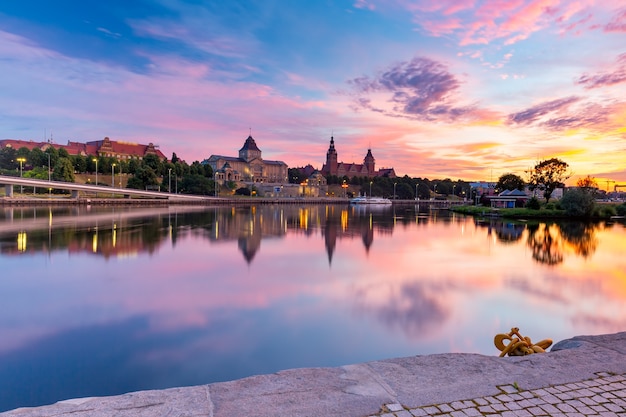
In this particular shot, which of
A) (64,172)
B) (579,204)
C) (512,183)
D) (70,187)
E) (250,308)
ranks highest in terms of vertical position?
(512,183)

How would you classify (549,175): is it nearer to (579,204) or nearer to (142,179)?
(579,204)

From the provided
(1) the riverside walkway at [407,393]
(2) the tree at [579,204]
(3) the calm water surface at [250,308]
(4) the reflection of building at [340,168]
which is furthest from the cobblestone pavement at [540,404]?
(4) the reflection of building at [340,168]

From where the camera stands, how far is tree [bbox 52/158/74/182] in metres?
91.1

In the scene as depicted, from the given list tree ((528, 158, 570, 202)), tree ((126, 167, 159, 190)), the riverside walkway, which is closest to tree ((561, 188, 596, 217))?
tree ((528, 158, 570, 202))

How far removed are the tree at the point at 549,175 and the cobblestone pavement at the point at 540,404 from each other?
246ft

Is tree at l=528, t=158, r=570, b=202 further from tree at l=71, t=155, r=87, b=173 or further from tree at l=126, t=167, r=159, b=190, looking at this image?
tree at l=71, t=155, r=87, b=173

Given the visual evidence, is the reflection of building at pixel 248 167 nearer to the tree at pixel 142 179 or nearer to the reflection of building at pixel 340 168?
the reflection of building at pixel 340 168

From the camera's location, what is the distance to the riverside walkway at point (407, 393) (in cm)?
398

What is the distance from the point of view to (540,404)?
13.9ft

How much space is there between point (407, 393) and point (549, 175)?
7966 cm

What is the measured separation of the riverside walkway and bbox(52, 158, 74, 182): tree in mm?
103556

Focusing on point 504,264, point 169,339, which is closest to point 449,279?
point 504,264

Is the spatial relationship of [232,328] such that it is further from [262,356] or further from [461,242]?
[461,242]

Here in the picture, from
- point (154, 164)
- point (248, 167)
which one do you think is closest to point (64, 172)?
point (154, 164)
